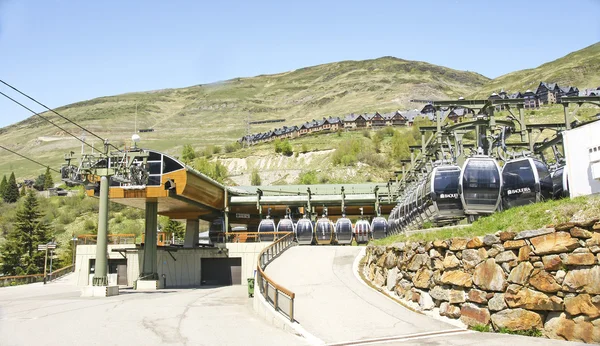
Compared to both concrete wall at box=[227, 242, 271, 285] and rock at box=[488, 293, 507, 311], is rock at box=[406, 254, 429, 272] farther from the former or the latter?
concrete wall at box=[227, 242, 271, 285]

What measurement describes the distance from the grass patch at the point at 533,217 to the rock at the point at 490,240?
0.40 metres

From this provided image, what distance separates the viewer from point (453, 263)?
1614cm

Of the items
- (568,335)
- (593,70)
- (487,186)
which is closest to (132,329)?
(568,335)

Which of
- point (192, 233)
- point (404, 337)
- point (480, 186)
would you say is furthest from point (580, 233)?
point (192, 233)

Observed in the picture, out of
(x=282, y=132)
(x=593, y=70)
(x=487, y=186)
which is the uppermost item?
(x=593, y=70)

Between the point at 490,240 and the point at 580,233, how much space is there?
2.68 meters

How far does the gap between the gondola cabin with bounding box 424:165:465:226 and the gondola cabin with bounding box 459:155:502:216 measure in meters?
1.24

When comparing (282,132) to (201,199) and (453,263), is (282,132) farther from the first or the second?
(453,263)

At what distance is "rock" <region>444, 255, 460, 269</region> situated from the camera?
16.1 meters

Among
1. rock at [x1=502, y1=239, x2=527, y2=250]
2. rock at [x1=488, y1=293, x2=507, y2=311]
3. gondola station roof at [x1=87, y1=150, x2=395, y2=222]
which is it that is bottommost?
rock at [x1=488, y1=293, x2=507, y2=311]

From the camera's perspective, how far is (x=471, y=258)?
15516 mm

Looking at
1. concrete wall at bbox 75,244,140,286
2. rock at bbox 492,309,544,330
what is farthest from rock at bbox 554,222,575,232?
concrete wall at bbox 75,244,140,286

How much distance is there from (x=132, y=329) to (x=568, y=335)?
1250 centimetres

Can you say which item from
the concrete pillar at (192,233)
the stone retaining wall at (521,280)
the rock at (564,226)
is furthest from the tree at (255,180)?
the rock at (564,226)
